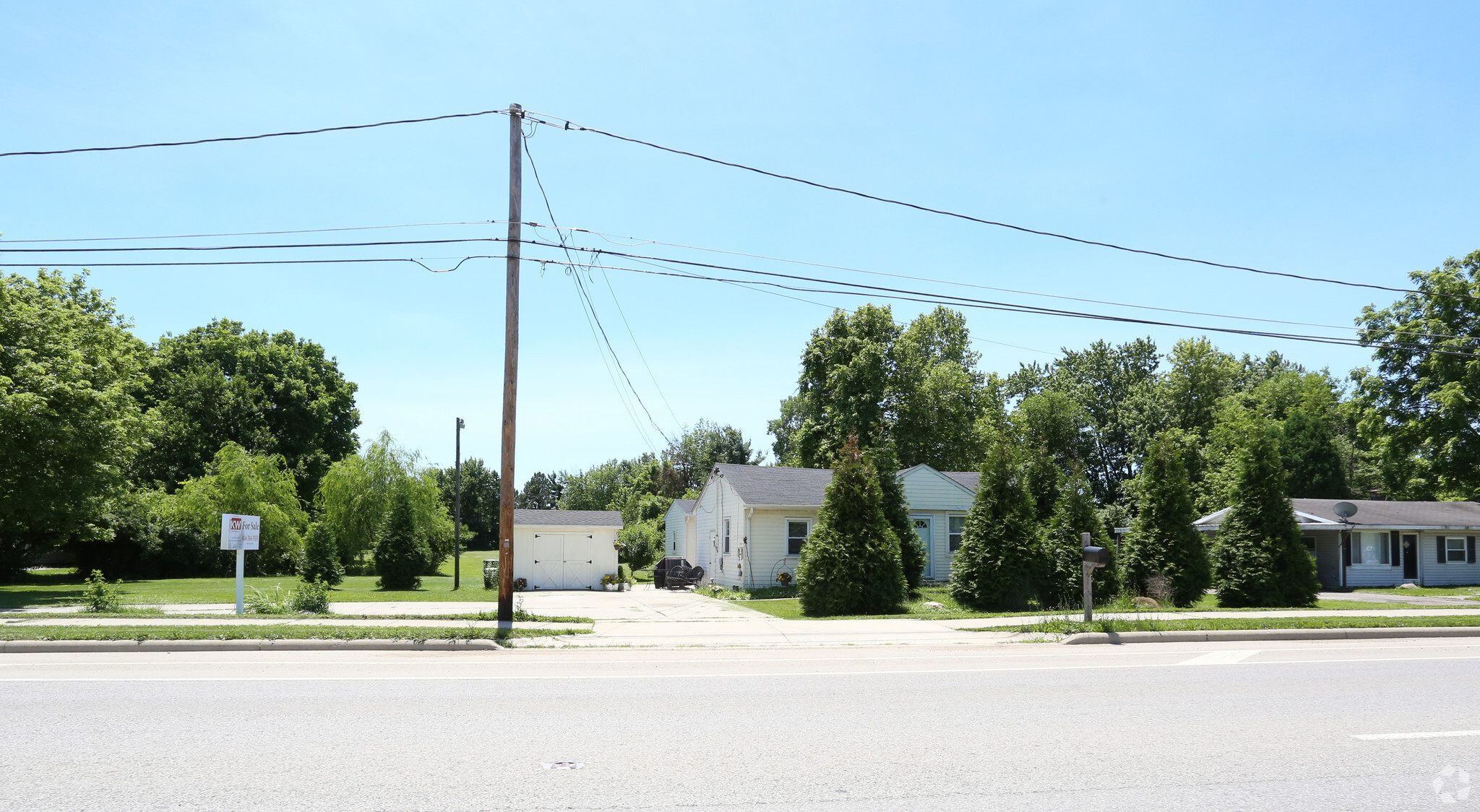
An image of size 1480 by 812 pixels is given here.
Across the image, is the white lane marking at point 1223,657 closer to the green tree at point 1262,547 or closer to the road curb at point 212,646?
the green tree at point 1262,547

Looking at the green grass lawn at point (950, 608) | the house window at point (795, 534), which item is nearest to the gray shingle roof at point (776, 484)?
the house window at point (795, 534)

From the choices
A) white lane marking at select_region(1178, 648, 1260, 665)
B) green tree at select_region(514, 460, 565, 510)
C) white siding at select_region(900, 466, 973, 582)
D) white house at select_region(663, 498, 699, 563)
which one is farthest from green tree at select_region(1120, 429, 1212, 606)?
green tree at select_region(514, 460, 565, 510)

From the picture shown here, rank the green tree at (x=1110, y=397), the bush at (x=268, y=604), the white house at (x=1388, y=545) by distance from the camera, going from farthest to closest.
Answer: the green tree at (x=1110, y=397) → the white house at (x=1388, y=545) → the bush at (x=268, y=604)

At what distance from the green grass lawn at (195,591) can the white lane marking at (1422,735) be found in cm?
2196

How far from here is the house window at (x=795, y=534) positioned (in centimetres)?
3319

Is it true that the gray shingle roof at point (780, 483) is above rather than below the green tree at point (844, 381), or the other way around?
below

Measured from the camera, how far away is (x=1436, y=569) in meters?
38.3

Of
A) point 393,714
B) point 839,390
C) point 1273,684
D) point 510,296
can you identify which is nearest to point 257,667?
point 393,714

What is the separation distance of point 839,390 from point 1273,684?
39999 millimetres

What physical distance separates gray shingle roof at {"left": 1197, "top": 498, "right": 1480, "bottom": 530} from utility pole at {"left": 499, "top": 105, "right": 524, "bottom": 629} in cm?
3078

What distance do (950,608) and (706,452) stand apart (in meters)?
57.2

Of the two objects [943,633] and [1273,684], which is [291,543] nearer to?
[943,633]

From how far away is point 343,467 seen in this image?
43531 mm

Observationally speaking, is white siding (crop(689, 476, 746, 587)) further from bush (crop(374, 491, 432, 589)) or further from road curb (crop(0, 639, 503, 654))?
road curb (crop(0, 639, 503, 654))
